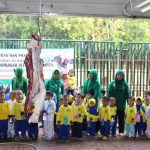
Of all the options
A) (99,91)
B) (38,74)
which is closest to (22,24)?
(99,91)

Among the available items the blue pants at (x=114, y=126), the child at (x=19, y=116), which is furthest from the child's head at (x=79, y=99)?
the child at (x=19, y=116)

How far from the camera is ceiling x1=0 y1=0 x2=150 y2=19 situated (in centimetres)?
746

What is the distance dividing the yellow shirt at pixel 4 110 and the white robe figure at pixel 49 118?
2.52 ft

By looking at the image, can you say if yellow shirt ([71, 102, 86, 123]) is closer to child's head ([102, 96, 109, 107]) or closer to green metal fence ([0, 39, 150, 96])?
child's head ([102, 96, 109, 107])

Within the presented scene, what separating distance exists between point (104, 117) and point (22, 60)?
3382 millimetres

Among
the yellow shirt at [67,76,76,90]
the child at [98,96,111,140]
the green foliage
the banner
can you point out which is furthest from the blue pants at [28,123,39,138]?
the green foliage

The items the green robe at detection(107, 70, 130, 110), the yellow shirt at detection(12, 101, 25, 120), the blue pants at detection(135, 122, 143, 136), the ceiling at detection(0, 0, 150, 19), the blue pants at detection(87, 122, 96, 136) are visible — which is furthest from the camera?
the green robe at detection(107, 70, 130, 110)

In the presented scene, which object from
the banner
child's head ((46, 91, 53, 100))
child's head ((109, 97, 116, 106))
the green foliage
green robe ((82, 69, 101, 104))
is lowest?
child's head ((109, 97, 116, 106))

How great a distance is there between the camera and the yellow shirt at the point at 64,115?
7.60 metres

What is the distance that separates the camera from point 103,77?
11.7m

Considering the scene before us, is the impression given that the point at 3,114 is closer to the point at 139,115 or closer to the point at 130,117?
the point at 130,117

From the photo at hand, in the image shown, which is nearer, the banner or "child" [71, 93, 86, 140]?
"child" [71, 93, 86, 140]

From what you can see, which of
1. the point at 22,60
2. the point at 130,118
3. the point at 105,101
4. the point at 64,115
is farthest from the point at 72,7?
the point at 22,60

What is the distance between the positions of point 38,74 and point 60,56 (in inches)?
233
